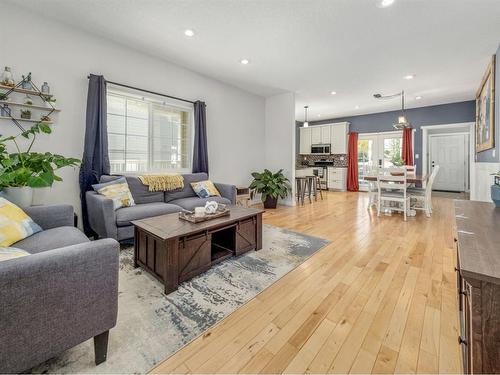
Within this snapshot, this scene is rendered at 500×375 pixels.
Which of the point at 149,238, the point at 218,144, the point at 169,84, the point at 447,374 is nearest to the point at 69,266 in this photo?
the point at 149,238

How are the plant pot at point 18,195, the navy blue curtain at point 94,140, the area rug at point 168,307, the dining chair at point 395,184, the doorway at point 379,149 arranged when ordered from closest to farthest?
the area rug at point 168,307 → the plant pot at point 18,195 → the navy blue curtain at point 94,140 → the dining chair at point 395,184 → the doorway at point 379,149

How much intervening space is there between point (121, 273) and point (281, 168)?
13.8 feet

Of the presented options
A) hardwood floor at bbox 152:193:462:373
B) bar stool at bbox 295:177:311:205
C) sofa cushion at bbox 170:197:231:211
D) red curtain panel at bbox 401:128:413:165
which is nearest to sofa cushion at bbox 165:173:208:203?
sofa cushion at bbox 170:197:231:211

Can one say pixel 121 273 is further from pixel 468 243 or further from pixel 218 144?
pixel 218 144

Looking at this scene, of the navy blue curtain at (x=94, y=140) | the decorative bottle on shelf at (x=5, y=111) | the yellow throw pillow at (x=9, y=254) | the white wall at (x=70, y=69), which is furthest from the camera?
the navy blue curtain at (x=94, y=140)

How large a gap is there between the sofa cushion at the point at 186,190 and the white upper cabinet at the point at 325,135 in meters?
5.63

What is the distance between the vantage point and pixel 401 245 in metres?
2.89

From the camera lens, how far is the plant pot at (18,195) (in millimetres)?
2207

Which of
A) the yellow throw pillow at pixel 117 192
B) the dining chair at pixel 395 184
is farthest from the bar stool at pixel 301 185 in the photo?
the yellow throw pillow at pixel 117 192

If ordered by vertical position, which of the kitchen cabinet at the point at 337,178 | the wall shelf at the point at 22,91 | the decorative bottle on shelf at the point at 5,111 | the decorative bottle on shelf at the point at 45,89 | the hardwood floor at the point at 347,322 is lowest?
the hardwood floor at the point at 347,322

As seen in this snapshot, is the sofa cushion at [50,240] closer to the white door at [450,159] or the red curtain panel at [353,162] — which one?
the red curtain panel at [353,162]

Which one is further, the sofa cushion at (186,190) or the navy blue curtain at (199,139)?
the navy blue curtain at (199,139)

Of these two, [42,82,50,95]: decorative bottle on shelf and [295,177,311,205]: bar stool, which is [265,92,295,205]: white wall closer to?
[295,177,311,205]: bar stool

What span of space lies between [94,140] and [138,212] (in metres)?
1.22
